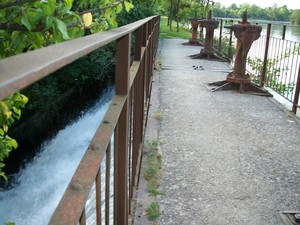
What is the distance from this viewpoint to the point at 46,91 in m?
11.9

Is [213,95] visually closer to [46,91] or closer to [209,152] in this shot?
[209,152]

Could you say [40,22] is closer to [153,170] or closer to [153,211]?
[153,211]

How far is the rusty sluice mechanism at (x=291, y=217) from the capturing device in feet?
9.51

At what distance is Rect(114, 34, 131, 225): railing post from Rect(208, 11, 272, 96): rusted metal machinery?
5.44 meters

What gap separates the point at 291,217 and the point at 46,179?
556cm

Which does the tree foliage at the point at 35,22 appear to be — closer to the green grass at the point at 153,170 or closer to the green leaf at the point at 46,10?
the green leaf at the point at 46,10

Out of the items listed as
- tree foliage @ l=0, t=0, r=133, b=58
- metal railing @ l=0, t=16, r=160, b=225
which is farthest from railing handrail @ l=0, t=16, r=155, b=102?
tree foliage @ l=0, t=0, r=133, b=58

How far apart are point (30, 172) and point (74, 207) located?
806 cm

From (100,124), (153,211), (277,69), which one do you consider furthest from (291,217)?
(277,69)

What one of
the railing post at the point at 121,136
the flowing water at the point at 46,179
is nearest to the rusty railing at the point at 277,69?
the flowing water at the point at 46,179

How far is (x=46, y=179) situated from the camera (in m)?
7.59

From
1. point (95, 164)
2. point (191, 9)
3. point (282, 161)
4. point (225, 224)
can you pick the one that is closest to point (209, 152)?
point (282, 161)

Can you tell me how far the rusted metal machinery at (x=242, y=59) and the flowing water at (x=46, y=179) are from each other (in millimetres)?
3371

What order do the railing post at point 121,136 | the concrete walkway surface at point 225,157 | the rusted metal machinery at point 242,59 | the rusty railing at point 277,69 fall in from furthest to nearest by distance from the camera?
the rusty railing at point 277,69
the rusted metal machinery at point 242,59
the concrete walkway surface at point 225,157
the railing post at point 121,136
